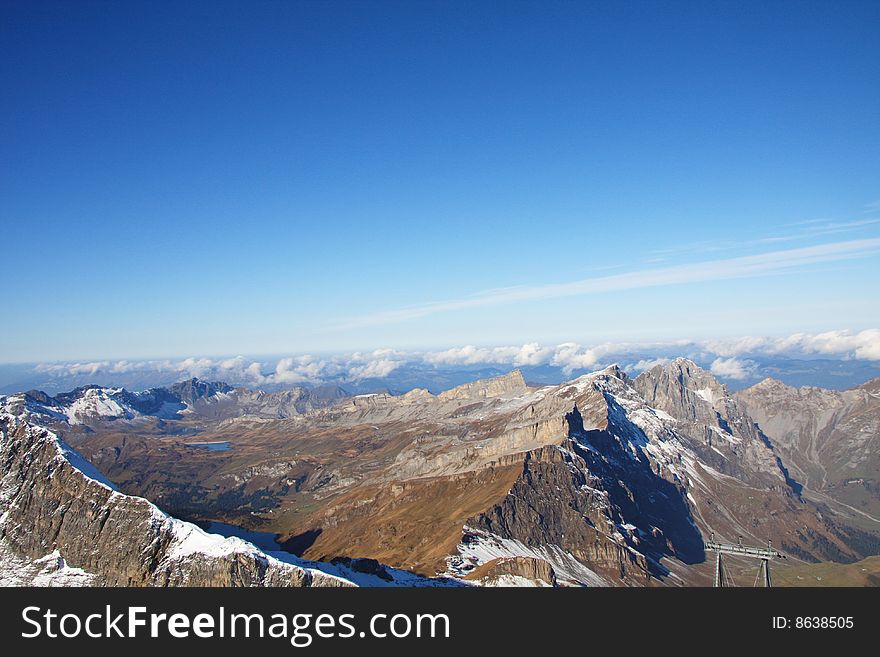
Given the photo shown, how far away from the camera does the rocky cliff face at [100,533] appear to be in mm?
96625

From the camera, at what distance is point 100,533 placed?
407 feet

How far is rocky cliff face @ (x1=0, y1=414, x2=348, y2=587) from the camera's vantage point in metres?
96.6

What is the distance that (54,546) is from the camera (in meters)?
130

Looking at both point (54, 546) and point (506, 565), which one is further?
point (506, 565)

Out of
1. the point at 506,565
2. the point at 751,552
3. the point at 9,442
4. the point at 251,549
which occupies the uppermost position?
the point at 9,442
